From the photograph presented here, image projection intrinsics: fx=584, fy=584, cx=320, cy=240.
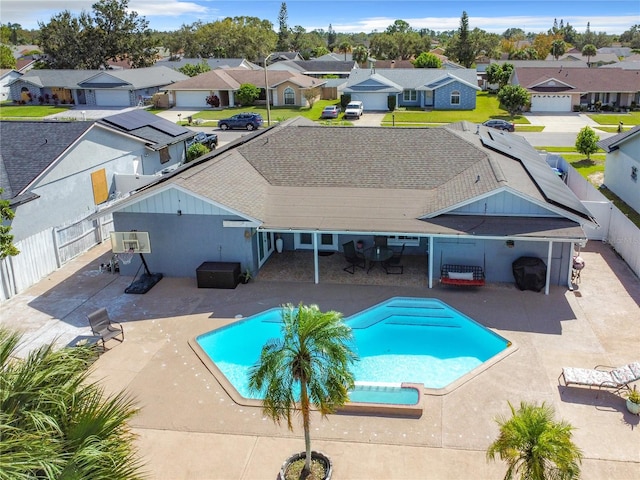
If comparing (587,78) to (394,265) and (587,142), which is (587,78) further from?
(394,265)

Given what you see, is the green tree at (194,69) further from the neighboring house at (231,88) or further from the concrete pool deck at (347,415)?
the concrete pool deck at (347,415)

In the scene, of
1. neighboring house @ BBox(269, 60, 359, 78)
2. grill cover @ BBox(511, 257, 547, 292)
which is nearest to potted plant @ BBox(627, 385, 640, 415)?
grill cover @ BBox(511, 257, 547, 292)

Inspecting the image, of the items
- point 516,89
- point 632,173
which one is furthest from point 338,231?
point 516,89

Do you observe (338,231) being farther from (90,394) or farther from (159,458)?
(90,394)

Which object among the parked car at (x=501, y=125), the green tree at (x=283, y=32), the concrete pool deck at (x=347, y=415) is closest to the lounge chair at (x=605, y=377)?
the concrete pool deck at (x=347, y=415)

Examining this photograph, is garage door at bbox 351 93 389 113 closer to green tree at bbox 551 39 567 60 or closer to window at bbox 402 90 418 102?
window at bbox 402 90 418 102
